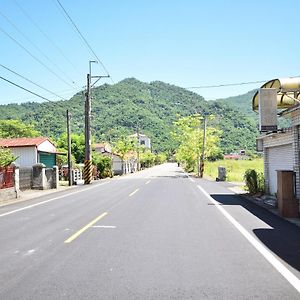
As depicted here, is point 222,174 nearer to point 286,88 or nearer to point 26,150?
point 26,150

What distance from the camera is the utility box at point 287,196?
13227mm

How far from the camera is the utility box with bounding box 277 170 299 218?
1323 centimetres

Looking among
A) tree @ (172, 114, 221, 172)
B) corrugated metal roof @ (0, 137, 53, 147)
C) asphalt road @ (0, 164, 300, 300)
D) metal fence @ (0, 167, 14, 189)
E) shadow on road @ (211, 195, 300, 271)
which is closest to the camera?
asphalt road @ (0, 164, 300, 300)

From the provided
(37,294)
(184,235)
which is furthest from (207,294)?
(184,235)

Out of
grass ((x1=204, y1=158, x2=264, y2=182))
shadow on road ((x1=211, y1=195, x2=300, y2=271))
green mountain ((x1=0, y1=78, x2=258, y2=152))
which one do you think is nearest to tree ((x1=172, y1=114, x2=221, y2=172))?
grass ((x1=204, y1=158, x2=264, y2=182))

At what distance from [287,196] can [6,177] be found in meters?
14.6

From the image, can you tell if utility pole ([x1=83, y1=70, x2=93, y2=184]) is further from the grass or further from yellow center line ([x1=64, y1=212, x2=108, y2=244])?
yellow center line ([x1=64, y1=212, x2=108, y2=244])

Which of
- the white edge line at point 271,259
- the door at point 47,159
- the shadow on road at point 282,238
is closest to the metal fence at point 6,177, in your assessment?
the shadow on road at point 282,238

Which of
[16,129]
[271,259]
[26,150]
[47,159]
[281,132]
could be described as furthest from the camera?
[16,129]

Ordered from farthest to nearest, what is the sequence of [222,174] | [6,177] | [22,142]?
1. [222,174]
2. [22,142]
3. [6,177]

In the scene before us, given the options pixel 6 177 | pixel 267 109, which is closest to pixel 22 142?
pixel 6 177

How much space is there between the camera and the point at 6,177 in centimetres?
2148

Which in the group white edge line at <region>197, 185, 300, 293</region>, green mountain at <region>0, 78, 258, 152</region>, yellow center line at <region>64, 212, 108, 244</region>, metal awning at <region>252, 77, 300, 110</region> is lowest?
white edge line at <region>197, 185, 300, 293</region>

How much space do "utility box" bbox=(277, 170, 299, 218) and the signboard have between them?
293cm
